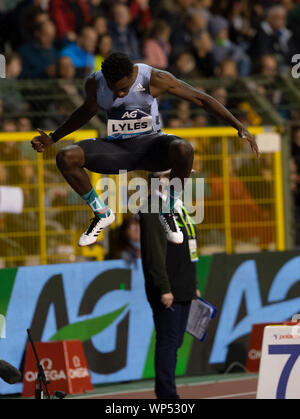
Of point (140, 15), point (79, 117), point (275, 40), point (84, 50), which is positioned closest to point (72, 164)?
point (79, 117)

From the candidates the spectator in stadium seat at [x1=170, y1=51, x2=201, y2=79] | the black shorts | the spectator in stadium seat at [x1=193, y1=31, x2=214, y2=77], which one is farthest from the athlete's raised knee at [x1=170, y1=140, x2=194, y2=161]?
the spectator in stadium seat at [x1=193, y1=31, x2=214, y2=77]

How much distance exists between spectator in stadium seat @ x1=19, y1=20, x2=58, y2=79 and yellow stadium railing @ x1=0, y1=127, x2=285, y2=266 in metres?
2.06

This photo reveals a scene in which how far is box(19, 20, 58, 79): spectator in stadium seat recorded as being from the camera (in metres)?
14.8

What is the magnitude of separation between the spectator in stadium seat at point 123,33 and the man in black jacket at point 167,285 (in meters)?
6.23

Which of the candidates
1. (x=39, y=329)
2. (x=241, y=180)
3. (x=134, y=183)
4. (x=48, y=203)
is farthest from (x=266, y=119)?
(x=39, y=329)

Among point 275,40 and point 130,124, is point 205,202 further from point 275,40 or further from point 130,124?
point 275,40

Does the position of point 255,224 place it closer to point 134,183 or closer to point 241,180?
point 241,180

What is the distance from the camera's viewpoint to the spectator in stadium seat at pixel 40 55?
1476 centimetres

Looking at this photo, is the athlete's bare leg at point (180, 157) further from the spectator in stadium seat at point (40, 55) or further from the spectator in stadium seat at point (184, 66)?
the spectator in stadium seat at point (184, 66)

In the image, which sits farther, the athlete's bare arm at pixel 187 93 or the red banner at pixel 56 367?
the red banner at pixel 56 367

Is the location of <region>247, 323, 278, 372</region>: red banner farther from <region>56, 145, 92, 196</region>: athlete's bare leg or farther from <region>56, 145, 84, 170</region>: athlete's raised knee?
<region>56, 145, 84, 170</region>: athlete's raised knee

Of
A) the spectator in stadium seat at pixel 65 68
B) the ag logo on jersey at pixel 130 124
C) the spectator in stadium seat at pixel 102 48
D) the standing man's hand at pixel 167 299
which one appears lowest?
the standing man's hand at pixel 167 299

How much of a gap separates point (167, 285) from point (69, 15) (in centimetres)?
722

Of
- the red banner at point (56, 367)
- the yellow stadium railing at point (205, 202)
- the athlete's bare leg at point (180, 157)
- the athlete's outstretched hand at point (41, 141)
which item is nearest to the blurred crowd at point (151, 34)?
the yellow stadium railing at point (205, 202)
